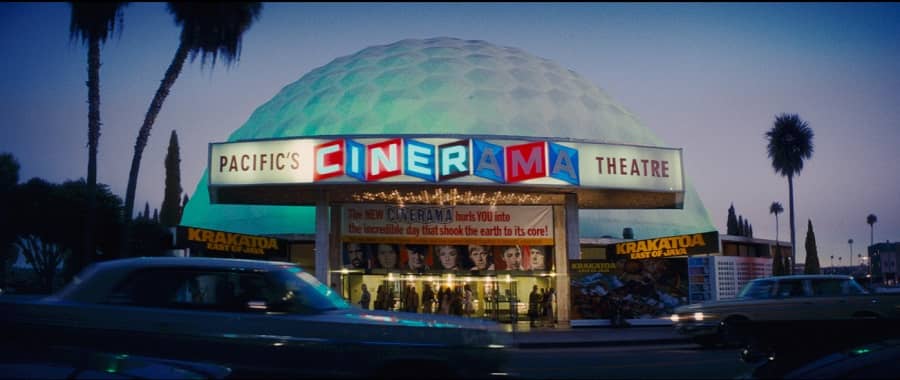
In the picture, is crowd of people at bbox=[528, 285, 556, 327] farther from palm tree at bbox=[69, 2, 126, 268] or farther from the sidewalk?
palm tree at bbox=[69, 2, 126, 268]

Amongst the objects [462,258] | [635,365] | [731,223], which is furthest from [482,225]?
[731,223]

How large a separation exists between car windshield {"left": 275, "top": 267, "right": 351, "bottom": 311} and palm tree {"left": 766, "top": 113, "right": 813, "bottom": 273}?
1838 inches

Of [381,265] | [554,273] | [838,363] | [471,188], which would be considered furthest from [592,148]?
[838,363]

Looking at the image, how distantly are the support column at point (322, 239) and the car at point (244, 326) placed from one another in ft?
55.4

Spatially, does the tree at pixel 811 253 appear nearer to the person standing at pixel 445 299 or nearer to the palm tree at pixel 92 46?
the person standing at pixel 445 299

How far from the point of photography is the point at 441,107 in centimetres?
3169

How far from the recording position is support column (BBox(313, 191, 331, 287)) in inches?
989

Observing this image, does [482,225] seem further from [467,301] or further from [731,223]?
[731,223]

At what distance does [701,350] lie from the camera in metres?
16.9

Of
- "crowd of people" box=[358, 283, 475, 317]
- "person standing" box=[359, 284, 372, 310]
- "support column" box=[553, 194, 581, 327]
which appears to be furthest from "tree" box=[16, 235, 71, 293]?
"support column" box=[553, 194, 581, 327]

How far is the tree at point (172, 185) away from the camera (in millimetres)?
58906

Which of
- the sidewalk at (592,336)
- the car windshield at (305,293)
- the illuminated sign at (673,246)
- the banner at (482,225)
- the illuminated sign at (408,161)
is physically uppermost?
the illuminated sign at (408,161)

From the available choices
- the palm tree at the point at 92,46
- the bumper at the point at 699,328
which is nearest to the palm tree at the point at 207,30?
the palm tree at the point at 92,46

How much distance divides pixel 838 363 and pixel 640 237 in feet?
104
